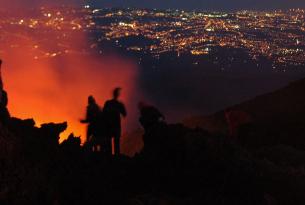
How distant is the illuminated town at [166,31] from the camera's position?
9844 cm

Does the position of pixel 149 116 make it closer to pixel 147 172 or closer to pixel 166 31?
pixel 147 172

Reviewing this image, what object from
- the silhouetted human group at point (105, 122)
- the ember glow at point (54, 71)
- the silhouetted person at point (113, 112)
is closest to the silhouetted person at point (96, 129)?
the silhouetted human group at point (105, 122)

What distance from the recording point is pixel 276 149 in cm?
1249

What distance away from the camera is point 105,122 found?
11.6 metres

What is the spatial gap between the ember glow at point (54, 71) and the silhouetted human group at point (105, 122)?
17448mm

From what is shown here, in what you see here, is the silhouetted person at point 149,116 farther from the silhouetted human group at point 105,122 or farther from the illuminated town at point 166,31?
the illuminated town at point 166,31

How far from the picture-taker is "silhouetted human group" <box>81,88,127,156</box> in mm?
11492

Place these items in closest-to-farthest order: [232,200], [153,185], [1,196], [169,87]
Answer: [1,196], [232,200], [153,185], [169,87]

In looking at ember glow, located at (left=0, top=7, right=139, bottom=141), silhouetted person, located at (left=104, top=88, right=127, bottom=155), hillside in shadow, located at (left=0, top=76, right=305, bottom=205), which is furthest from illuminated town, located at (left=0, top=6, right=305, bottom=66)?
hillside in shadow, located at (left=0, top=76, right=305, bottom=205)

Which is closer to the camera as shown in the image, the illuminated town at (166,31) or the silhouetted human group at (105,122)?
the silhouetted human group at (105,122)

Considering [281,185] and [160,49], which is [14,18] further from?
[281,185]

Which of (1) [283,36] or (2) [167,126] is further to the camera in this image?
(1) [283,36]

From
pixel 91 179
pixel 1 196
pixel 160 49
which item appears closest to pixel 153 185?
pixel 91 179

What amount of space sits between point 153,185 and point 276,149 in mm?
4550
